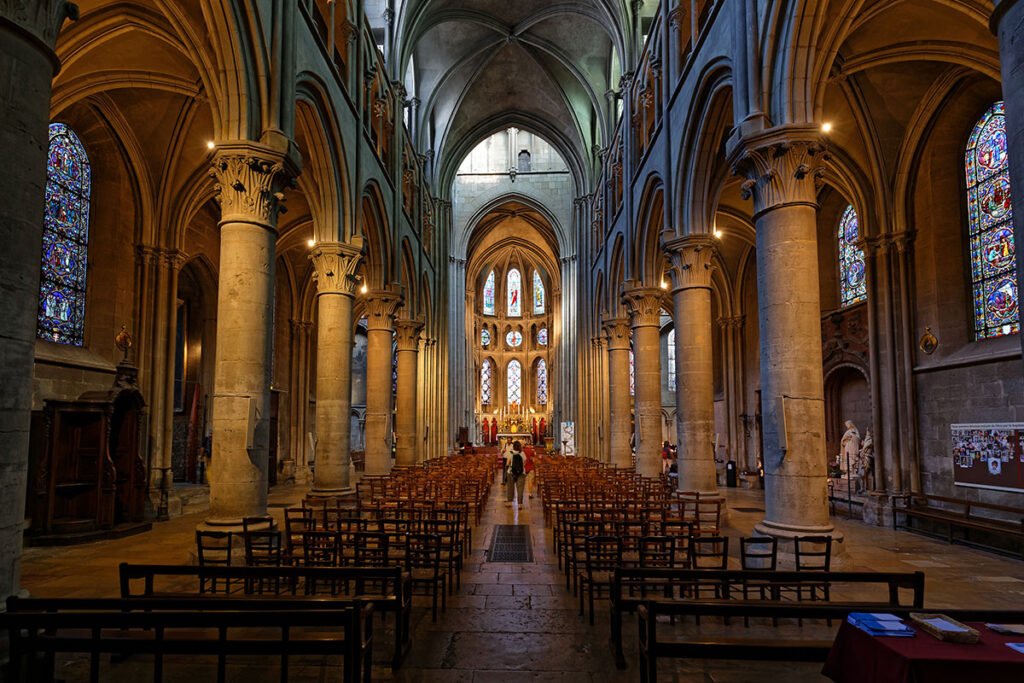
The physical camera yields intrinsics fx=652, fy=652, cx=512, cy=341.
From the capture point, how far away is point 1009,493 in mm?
11391

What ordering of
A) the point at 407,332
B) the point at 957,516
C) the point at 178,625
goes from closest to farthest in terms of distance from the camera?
the point at 178,625, the point at 957,516, the point at 407,332

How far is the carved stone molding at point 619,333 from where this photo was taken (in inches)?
897

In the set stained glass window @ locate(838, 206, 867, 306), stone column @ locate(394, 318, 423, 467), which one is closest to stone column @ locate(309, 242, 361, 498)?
stone column @ locate(394, 318, 423, 467)

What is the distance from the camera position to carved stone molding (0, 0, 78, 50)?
4.40 metres

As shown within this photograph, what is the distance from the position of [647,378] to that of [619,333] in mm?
5708

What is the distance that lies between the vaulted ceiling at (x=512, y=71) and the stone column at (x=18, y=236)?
1833 cm

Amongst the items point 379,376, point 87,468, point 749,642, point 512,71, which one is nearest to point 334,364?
point 87,468

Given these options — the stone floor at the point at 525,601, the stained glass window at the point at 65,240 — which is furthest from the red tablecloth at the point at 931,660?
the stained glass window at the point at 65,240

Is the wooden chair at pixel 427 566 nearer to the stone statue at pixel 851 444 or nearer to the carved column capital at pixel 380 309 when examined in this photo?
the carved column capital at pixel 380 309

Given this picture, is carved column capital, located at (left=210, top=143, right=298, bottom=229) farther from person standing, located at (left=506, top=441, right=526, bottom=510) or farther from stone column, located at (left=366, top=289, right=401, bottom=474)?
stone column, located at (left=366, top=289, right=401, bottom=474)

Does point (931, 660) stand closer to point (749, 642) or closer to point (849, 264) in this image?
point (749, 642)

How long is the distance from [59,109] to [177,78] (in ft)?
7.35

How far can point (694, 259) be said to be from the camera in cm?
1305

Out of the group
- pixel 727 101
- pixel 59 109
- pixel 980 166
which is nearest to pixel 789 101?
pixel 727 101
